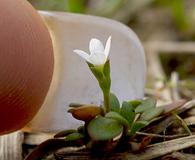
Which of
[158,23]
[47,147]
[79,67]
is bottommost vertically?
[47,147]

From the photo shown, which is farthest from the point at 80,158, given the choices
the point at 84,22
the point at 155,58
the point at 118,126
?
the point at 155,58

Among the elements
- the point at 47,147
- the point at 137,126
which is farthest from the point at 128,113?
the point at 47,147

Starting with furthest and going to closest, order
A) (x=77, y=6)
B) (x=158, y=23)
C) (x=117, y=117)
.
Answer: (x=158, y=23), (x=77, y=6), (x=117, y=117)

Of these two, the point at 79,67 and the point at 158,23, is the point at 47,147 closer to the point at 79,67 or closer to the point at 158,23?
the point at 79,67

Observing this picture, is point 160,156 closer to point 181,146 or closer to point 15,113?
point 181,146

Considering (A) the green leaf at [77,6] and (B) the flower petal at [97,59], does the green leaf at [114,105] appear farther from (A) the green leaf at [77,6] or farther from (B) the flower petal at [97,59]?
(A) the green leaf at [77,6]

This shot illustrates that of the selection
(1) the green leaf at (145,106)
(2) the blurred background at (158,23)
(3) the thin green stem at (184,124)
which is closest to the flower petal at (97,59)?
(1) the green leaf at (145,106)

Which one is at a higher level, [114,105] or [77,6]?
[77,6]
